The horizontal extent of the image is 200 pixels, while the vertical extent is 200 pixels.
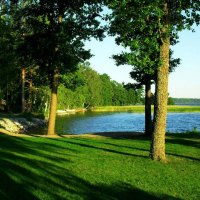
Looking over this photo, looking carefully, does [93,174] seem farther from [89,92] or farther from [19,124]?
[89,92]

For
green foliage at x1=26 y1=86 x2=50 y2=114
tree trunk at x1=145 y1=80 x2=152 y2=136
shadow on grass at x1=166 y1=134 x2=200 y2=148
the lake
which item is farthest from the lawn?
green foliage at x1=26 y1=86 x2=50 y2=114

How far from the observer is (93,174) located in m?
12.8

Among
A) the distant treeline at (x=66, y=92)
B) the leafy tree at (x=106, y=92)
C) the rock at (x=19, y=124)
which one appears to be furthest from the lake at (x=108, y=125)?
the leafy tree at (x=106, y=92)

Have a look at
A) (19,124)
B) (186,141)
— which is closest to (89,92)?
(19,124)

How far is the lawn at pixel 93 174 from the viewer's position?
1027 centimetres

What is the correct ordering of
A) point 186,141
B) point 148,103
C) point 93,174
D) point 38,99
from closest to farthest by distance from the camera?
point 93,174 < point 186,141 < point 148,103 < point 38,99

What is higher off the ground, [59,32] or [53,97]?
[59,32]

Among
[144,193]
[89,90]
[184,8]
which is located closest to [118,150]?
[184,8]

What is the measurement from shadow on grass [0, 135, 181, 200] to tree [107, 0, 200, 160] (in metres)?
4.06

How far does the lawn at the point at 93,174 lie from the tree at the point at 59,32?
10.3 metres

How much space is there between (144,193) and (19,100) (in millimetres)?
59061

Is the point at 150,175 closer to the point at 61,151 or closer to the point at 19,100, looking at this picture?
the point at 61,151

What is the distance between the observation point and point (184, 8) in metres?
16.9

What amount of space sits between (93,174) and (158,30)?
7.10 m
